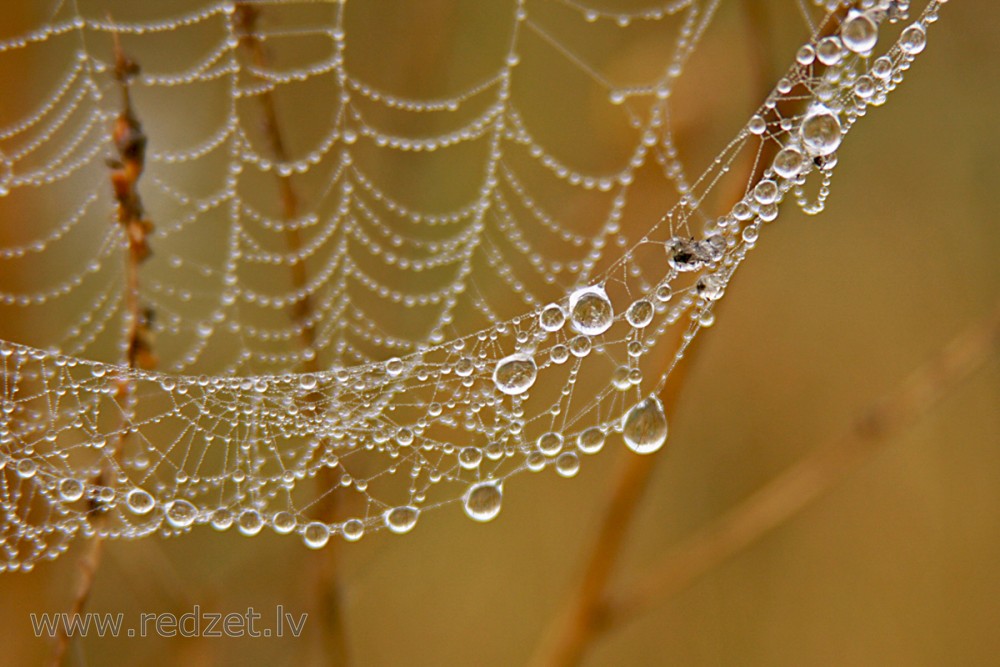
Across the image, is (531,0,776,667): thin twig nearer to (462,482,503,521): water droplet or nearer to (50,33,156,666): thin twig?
(462,482,503,521): water droplet

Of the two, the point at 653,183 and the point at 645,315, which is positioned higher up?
the point at 653,183

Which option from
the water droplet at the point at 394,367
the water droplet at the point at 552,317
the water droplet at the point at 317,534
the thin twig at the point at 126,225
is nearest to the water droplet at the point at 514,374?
the water droplet at the point at 552,317

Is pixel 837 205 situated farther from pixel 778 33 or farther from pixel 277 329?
pixel 277 329

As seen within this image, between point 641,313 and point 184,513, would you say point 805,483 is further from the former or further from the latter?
point 184,513

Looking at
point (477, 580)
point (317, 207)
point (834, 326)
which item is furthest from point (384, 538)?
point (834, 326)

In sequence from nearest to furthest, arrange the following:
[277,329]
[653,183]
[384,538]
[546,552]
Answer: [653,183]
[384,538]
[277,329]
[546,552]

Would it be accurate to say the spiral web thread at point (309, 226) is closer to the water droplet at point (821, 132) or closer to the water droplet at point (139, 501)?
the water droplet at point (139, 501)
